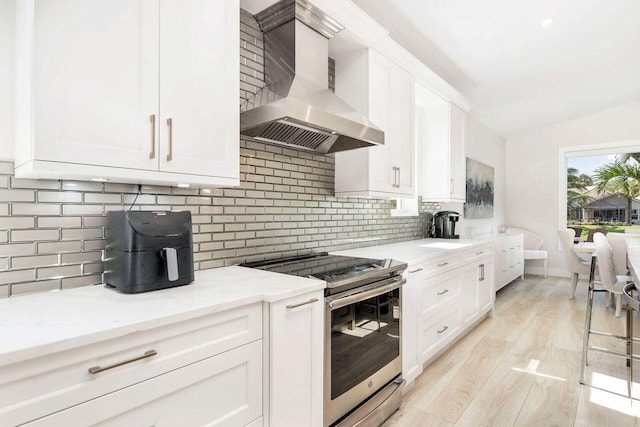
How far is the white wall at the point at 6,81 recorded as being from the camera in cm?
128

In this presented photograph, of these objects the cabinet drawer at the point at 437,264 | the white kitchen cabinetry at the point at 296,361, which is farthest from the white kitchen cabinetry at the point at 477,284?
the white kitchen cabinetry at the point at 296,361

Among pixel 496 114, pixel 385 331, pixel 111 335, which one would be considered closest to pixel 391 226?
pixel 385 331

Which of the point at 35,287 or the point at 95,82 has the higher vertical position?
the point at 95,82

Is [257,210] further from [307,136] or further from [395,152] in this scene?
[395,152]

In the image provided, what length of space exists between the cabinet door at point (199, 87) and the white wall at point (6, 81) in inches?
20.7

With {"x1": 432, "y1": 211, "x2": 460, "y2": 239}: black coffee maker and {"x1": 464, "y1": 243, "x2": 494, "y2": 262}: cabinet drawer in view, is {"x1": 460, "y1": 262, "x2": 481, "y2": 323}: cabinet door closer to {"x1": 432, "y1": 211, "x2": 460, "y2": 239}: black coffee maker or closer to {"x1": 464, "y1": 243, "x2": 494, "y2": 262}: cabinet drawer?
{"x1": 464, "y1": 243, "x2": 494, "y2": 262}: cabinet drawer

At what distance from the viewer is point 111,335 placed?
97 centimetres

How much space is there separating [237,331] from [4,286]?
2.86ft

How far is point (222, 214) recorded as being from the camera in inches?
77.1

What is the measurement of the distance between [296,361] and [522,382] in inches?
78.4

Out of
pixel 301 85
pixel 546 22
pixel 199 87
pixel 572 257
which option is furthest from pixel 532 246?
pixel 199 87

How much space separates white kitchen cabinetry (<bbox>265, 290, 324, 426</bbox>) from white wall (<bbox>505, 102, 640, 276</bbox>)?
636 cm

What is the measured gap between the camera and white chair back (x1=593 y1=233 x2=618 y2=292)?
3.23m

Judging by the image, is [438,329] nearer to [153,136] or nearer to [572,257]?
[153,136]
